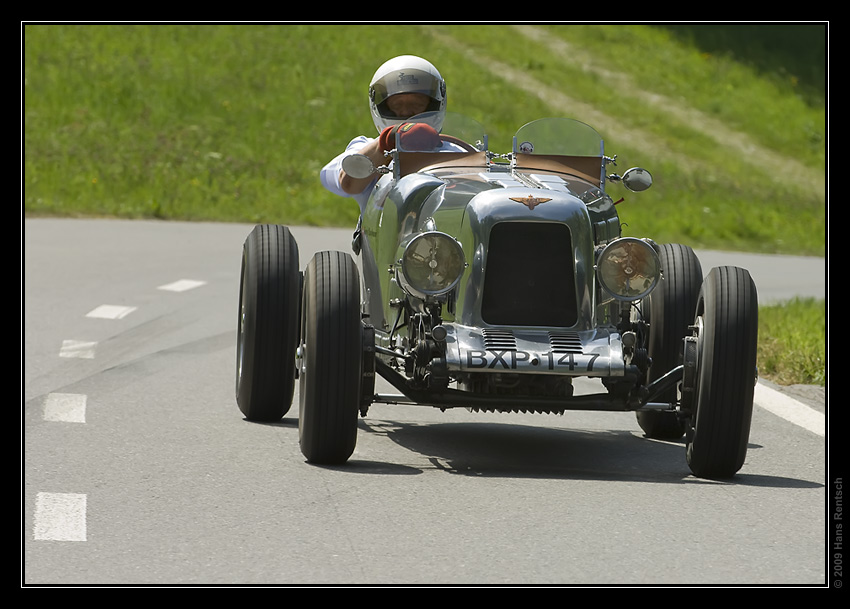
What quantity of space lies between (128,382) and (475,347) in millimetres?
3620

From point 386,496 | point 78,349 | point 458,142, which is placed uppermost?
point 458,142

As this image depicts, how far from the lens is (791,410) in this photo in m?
9.62

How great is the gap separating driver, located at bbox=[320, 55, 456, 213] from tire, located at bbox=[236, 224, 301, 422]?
53 centimetres

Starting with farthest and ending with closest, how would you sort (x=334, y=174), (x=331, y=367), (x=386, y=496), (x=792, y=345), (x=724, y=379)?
(x=792, y=345), (x=334, y=174), (x=724, y=379), (x=331, y=367), (x=386, y=496)

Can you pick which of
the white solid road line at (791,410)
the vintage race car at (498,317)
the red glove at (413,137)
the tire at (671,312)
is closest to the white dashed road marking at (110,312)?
the vintage race car at (498,317)

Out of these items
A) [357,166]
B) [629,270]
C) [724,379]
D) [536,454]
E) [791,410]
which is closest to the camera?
[724,379]

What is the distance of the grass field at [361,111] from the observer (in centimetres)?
2878

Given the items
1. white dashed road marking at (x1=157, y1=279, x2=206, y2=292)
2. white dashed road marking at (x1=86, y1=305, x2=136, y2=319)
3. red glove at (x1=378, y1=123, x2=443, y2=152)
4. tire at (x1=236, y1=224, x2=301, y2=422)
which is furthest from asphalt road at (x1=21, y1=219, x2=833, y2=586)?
white dashed road marking at (x1=157, y1=279, x2=206, y2=292)

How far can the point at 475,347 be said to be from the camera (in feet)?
22.8

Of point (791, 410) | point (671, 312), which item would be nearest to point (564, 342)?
point (671, 312)

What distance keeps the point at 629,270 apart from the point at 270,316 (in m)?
2.02

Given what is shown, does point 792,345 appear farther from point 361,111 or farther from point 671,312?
point 361,111

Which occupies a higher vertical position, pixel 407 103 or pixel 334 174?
pixel 407 103
